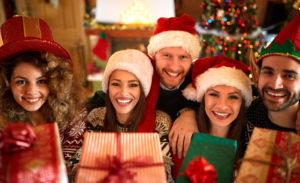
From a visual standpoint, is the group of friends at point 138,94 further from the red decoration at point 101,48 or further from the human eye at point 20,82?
the red decoration at point 101,48

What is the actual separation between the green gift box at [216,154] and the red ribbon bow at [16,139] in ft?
1.91

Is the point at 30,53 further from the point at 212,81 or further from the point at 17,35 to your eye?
the point at 212,81

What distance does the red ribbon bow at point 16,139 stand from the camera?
0.72 meters

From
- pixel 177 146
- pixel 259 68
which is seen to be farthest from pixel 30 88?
pixel 259 68

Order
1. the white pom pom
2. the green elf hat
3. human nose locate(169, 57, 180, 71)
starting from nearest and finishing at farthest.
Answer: the green elf hat
the white pom pom
human nose locate(169, 57, 180, 71)

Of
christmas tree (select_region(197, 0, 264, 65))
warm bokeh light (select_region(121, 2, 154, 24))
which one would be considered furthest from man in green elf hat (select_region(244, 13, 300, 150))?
warm bokeh light (select_region(121, 2, 154, 24))

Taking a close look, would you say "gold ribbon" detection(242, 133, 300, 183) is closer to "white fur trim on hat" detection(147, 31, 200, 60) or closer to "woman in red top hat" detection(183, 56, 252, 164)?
"woman in red top hat" detection(183, 56, 252, 164)

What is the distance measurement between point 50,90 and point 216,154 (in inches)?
39.7

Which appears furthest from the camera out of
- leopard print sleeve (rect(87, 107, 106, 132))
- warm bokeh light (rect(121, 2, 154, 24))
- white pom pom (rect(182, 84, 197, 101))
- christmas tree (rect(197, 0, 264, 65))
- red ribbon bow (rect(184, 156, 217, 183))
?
warm bokeh light (rect(121, 2, 154, 24))

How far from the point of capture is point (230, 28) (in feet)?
10.2

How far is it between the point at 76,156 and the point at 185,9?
423 centimetres

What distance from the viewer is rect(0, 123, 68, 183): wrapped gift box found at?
673 mm

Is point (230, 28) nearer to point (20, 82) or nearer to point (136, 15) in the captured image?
point (136, 15)

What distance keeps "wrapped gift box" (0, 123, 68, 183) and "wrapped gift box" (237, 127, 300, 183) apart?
2.15ft
